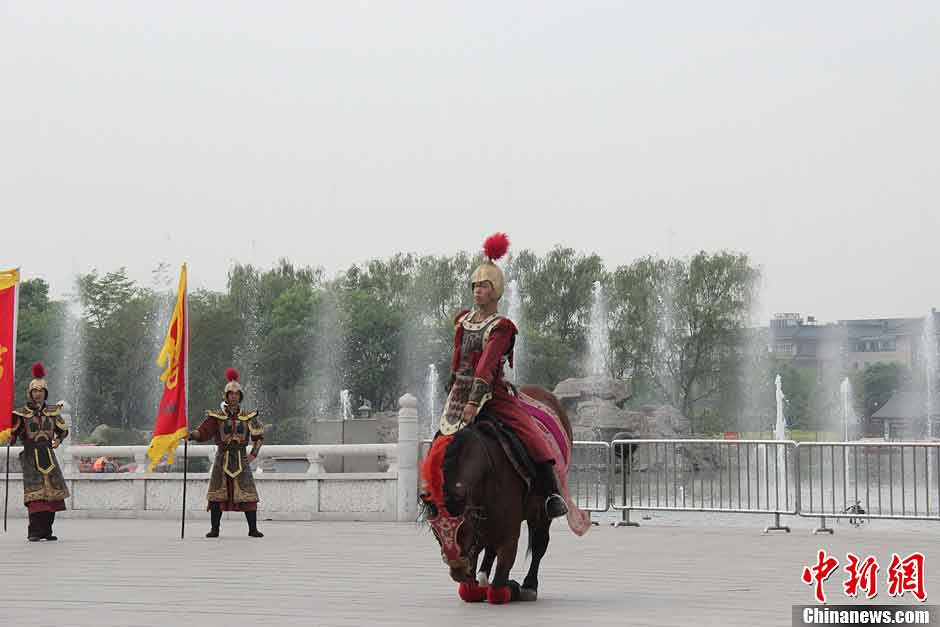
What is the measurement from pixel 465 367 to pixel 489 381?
0.24m

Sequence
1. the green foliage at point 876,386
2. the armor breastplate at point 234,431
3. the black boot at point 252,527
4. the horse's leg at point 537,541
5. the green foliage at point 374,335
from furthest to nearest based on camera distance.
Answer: the green foliage at point 876,386 < the green foliage at point 374,335 < the armor breastplate at point 234,431 < the black boot at point 252,527 < the horse's leg at point 537,541

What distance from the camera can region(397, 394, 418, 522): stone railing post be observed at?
63.4 feet

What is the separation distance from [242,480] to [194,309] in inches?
1756

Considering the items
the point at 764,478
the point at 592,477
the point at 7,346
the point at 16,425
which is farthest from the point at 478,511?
the point at 592,477

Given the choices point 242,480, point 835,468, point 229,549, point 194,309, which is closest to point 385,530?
point 242,480

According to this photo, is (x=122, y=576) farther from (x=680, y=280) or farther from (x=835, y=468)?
(x=680, y=280)

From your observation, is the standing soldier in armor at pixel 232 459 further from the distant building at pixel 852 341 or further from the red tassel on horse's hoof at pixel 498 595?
the distant building at pixel 852 341

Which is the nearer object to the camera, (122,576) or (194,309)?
(122,576)

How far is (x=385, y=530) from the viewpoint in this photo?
1773 centimetres

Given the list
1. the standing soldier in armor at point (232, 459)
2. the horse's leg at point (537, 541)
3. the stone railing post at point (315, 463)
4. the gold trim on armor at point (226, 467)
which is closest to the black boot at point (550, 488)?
the horse's leg at point (537, 541)

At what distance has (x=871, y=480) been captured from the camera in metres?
17.1

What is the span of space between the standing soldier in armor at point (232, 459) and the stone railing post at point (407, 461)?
99.1 inches

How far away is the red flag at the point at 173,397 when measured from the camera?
56.2ft

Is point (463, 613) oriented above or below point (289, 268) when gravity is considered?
below
